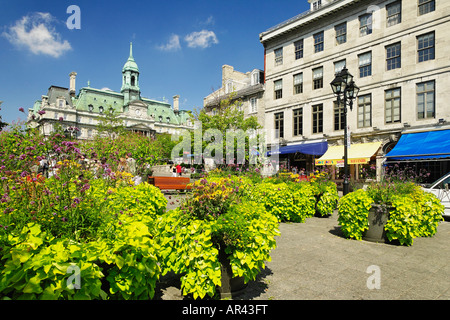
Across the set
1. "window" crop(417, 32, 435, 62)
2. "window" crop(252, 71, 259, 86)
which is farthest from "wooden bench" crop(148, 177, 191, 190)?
"window" crop(252, 71, 259, 86)

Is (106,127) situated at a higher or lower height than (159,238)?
higher

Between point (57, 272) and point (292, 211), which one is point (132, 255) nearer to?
point (57, 272)

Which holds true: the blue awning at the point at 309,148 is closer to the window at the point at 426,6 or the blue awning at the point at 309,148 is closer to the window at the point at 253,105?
the window at the point at 253,105

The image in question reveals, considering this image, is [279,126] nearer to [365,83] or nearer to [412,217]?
[365,83]

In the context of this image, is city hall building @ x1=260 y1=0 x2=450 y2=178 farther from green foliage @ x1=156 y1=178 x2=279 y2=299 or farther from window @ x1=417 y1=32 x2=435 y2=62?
green foliage @ x1=156 y1=178 x2=279 y2=299

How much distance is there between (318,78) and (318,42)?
10.9 feet

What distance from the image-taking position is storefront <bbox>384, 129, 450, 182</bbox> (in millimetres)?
16078

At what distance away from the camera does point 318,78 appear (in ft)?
80.1

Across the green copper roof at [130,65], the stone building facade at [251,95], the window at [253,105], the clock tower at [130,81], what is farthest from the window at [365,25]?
the green copper roof at [130,65]

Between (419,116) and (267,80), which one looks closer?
(419,116)

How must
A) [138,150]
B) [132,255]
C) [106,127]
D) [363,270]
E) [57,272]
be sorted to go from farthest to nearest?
[106,127], [138,150], [363,270], [132,255], [57,272]
